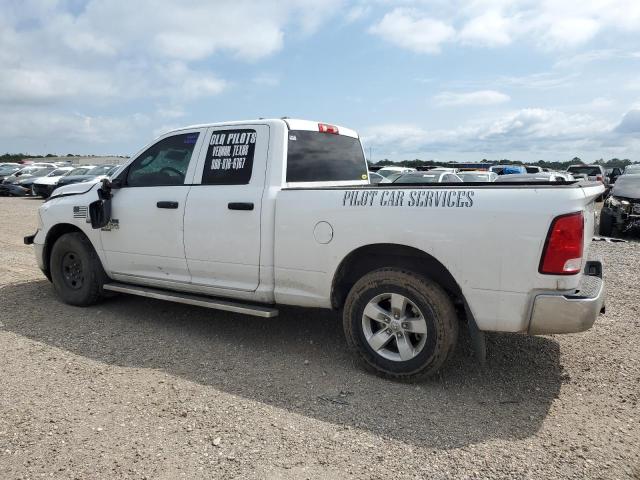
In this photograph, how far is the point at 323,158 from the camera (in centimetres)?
506

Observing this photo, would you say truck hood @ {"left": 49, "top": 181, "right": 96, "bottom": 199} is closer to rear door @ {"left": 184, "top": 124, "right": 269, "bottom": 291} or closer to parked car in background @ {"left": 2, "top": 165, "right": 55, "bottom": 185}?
rear door @ {"left": 184, "top": 124, "right": 269, "bottom": 291}

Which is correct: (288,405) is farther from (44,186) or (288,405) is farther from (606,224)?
(44,186)

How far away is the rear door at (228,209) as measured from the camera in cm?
448

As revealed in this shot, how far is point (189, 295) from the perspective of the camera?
500cm

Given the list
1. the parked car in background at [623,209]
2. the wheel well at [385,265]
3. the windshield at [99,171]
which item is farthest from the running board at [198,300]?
the windshield at [99,171]

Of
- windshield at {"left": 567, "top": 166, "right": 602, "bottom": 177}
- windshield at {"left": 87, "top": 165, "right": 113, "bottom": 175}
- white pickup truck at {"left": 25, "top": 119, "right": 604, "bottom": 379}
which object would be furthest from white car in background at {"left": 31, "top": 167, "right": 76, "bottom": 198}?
windshield at {"left": 567, "top": 166, "right": 602, "bottom": 177}

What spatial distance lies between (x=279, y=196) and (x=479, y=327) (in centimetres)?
191

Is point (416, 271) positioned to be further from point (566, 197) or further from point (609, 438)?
point (609, 438)

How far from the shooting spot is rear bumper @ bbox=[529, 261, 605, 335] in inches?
132

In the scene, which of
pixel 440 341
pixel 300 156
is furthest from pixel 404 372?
pixel 300 156

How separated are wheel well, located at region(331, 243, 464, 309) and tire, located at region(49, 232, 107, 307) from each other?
291 cm

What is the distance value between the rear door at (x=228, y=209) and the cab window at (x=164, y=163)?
0.22 m

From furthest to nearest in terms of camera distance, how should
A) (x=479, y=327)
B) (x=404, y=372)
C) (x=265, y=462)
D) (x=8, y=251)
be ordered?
(x=8, y=251) < (x=404, y=372) < (x=479, y=327) < (x=265, y=462)

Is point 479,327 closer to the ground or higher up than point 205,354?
higher up
